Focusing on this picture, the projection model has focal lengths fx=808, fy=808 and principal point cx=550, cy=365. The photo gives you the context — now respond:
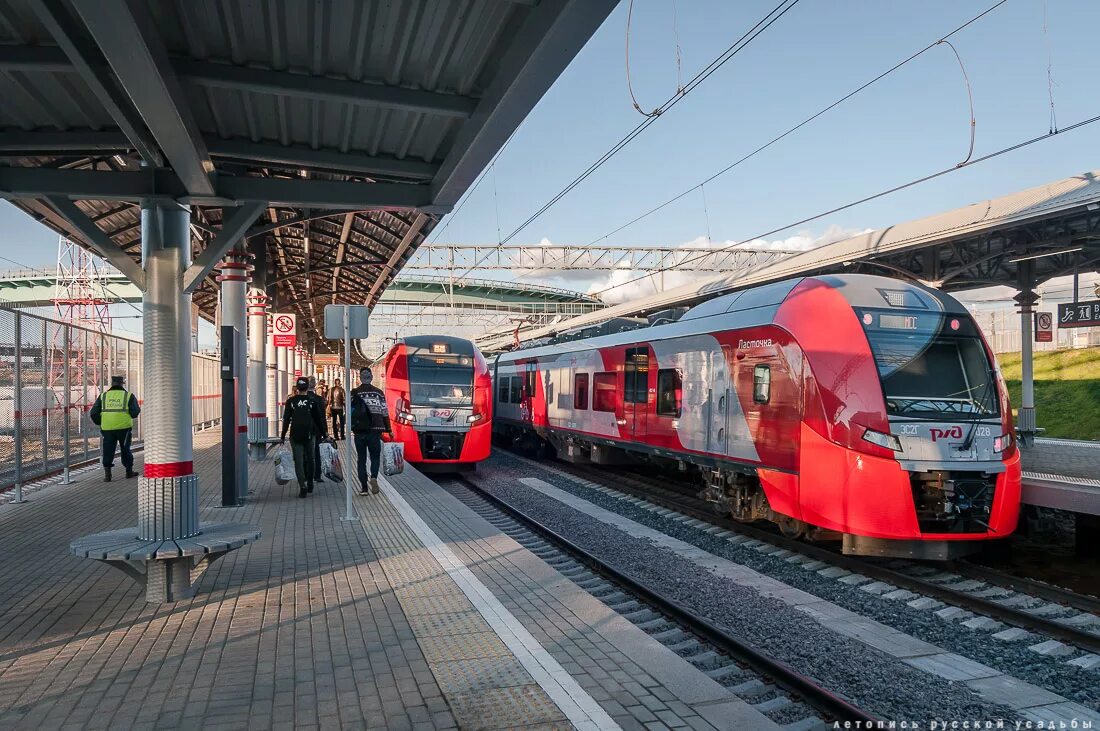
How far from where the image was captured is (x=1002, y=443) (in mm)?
8289

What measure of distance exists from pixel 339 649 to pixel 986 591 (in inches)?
240

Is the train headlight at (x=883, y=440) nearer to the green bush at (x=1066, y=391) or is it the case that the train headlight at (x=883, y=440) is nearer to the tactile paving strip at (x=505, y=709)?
the tactile paving strip at (x=505, y=709)

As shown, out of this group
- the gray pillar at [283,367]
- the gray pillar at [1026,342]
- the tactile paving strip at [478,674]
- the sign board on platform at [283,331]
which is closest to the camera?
the tactile paving strip at [478,674]

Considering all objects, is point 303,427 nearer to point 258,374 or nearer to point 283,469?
point 283,469

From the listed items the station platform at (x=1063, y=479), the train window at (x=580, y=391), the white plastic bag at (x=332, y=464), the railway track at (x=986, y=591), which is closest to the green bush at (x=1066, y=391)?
the station platform at (x=1063, y=479)

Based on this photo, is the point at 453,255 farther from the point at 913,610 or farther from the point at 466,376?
the point at 913,610

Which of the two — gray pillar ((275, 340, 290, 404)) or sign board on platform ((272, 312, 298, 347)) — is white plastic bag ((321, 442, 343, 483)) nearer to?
sign board on platform ((272, 312, 298, 347))

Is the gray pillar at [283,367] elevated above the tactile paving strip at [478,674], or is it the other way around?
the gray pillar at [283,367]

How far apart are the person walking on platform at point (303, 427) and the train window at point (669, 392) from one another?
5.25m

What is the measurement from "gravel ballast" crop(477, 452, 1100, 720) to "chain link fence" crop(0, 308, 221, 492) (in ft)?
19.6

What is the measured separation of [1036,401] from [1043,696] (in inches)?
927

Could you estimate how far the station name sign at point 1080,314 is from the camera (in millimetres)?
14906

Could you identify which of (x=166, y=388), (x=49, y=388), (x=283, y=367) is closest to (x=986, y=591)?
(x=166, y=388)

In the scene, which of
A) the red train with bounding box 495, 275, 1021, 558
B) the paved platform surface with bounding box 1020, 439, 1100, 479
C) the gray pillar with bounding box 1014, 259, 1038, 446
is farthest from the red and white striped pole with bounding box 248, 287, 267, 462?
the gray pillar with bounding box 1014, 259, 1038, 446
